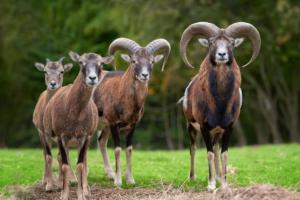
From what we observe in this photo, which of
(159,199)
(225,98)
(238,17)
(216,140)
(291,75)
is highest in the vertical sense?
(238,17)

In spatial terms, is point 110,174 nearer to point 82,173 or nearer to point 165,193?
point 82,173

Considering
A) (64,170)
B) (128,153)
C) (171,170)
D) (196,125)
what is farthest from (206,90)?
(171,170)

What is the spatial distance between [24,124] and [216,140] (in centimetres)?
2249

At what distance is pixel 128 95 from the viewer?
33.7ft

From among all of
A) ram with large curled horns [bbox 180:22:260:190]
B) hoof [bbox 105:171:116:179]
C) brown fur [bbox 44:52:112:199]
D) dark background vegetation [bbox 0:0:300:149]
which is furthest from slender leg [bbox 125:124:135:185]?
dark background vegetation [bbox 0:0:300:149]

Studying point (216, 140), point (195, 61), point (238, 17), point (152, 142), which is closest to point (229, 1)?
point (238, 17)

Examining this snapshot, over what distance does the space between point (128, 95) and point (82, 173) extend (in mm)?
2075

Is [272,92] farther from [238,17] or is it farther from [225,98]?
[225,98]

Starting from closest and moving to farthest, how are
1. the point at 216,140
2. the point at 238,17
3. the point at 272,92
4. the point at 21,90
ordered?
the point at 216,140 → the point at 238,17 → the point at 272,92 → the point at 21,90

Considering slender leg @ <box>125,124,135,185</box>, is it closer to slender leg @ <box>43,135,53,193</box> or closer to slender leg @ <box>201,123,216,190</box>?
slender leg @ <box>43,135,53,193</box>

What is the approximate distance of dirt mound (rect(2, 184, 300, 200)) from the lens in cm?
791

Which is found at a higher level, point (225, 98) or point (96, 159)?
point (225, 98)

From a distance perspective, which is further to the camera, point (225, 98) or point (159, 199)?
point (225, 98)

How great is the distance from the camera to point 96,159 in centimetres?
1552
